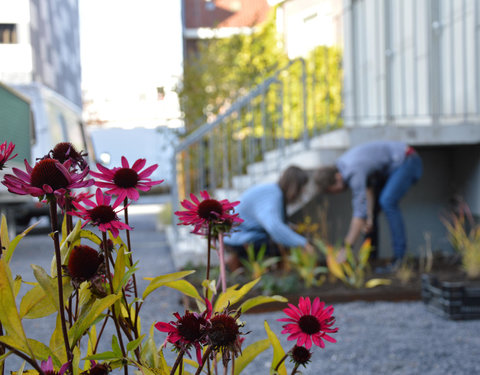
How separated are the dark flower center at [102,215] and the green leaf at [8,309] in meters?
0.17

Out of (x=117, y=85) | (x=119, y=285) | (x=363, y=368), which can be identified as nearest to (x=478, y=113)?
(x=363, y=368)

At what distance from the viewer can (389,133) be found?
5.96m

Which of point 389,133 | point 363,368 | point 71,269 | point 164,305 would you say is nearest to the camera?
point 71,269

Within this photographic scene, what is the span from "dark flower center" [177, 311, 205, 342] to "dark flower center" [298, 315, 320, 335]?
0.21m

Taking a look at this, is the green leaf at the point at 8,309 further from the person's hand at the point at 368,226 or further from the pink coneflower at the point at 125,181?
the person's hand at the point at 368,226

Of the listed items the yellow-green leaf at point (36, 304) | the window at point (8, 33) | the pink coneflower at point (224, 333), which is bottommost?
the pink coneflower at point (224, 333)

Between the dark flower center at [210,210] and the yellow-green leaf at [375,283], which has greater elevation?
the dark flower center at [210,210]

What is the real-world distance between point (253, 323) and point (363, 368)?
1.14 metres

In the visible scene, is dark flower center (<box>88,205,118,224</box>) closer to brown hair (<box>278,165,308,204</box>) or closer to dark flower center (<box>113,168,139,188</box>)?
dark flower center (<box>113,168,139,188</box>)

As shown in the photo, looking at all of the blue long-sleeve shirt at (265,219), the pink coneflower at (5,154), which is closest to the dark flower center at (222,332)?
the pink coneflower at (5,154)

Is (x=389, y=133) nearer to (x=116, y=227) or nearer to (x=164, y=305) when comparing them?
(x=164, y=305)

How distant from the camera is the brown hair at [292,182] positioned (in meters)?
5.01

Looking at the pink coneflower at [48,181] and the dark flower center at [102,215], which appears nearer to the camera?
the pink coneflower at [48,181]

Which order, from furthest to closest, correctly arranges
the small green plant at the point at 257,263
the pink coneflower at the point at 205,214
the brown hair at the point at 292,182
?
1. the brown hair at the point at 292,182
2. the small green plant at the point at 257,263
3. the pink coneflower at the point at 205,214
